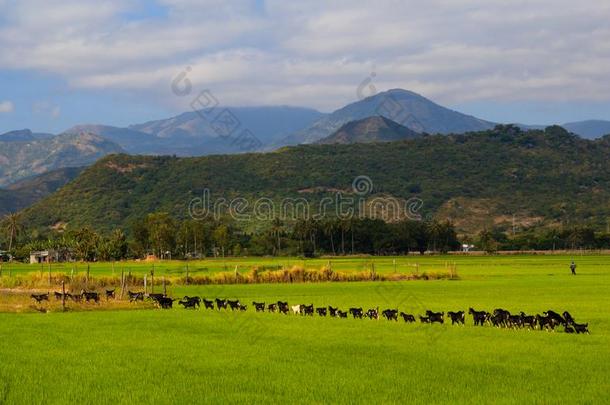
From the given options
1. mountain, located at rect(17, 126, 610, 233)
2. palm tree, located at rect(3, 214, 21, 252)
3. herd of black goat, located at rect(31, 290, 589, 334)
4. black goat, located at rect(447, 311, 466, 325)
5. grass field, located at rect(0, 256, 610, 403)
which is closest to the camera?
grass field, located at rect(0, 256, 610, 403)

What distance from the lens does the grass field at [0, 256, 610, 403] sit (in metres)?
16.5

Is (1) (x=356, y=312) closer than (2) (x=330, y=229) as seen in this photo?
Yes

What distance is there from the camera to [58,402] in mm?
15633

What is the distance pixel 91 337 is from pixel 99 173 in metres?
171

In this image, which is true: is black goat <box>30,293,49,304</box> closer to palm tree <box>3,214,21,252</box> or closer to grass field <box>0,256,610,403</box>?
grass field <box>0,256,610,403</box>

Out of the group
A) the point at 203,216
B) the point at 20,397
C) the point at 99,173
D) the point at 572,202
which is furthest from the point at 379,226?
the point at 20,397

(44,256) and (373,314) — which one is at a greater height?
(373,314)

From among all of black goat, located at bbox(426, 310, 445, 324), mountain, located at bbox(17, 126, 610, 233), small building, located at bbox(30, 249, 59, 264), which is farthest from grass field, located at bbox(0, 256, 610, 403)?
mountain, located at bbox(17, 126, 610, 233)

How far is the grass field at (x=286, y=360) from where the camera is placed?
1645 cm

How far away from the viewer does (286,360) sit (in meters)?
21.0

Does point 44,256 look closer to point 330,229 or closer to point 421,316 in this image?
point 330,229

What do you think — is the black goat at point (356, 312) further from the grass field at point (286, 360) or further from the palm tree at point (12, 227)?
the palm tree at point (12, 227)

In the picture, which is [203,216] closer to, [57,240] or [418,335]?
[57,240]

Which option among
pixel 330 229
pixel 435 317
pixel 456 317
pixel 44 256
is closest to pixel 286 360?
pixel 435 317
